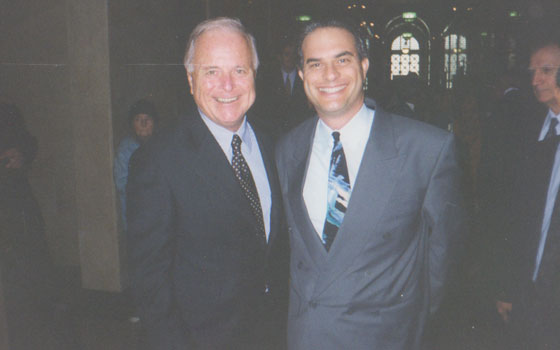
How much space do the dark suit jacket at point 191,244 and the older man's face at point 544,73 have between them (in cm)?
189

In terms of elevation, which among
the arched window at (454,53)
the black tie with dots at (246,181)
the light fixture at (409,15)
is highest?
the light fixture at (409,15)

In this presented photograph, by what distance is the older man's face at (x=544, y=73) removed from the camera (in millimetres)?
2418

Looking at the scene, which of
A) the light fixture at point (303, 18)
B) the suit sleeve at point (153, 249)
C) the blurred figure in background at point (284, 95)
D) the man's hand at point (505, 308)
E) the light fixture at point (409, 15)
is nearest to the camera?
the suit sleeve at point (153, 249)

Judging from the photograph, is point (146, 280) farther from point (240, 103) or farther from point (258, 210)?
point (240, 103)

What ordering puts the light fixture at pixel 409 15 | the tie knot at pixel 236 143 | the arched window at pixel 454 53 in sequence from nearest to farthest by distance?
the tie knot at pixel 236 143 < the arched window at pixel 454 53 < the light fixture at pixel 409 15

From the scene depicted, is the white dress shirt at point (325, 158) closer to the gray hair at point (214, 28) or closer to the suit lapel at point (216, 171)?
the suit lapel at point (216, 171)

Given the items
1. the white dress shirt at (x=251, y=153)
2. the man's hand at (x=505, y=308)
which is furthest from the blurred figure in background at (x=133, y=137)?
the man's hand at (x=505, y=308)

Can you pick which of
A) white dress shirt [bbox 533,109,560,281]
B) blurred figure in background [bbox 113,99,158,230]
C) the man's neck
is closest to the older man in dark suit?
white dress shirt [bbox 533,109,560,281]

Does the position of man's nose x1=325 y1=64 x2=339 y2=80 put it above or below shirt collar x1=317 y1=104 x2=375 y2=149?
above

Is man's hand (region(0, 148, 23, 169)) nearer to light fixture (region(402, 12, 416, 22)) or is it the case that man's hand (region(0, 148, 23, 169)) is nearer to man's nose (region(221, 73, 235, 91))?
man's nose (region(221, 73, 235, 91))

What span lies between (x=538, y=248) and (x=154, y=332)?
1.63 metres

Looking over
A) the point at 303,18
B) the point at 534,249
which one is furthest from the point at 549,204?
the point at 303,18

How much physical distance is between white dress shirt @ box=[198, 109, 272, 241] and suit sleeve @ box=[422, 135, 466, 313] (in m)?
0.61

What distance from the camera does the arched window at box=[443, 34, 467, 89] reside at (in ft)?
64.9
